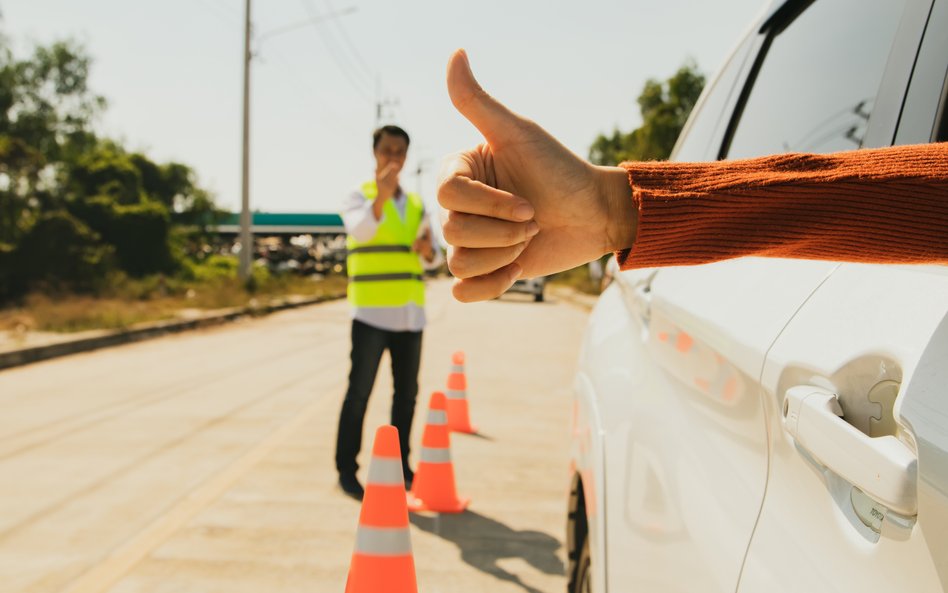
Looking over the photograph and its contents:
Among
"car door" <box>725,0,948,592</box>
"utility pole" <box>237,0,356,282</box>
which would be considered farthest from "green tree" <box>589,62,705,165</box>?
"car door" <box>725,0,948,592</box>

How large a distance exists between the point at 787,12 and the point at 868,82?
0.77 meters

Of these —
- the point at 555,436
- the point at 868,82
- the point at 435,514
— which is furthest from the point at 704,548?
the point at 555,436

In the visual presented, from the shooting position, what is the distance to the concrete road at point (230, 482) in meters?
3.71

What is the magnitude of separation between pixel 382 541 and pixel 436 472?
1.86 metres

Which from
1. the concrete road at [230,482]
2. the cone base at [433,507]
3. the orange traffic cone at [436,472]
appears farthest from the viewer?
the cone base at [433,507]

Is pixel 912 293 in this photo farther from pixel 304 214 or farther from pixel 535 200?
pixel 304 214

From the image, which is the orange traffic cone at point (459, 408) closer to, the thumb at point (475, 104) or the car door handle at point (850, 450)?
the thumb at point (475, 104)

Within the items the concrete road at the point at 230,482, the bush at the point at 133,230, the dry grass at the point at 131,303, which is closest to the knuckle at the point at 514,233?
the concrete road at the point at 230,482

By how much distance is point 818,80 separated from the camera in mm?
1803

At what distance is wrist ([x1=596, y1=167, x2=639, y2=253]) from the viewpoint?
1.28 m

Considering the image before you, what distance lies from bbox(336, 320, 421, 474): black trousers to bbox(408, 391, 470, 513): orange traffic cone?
30 centimetres

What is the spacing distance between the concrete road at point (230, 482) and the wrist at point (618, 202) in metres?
2.63

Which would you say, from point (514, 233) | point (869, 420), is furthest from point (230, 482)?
point (869, 420)

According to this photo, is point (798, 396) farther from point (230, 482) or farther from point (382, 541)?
point (230, 482)
